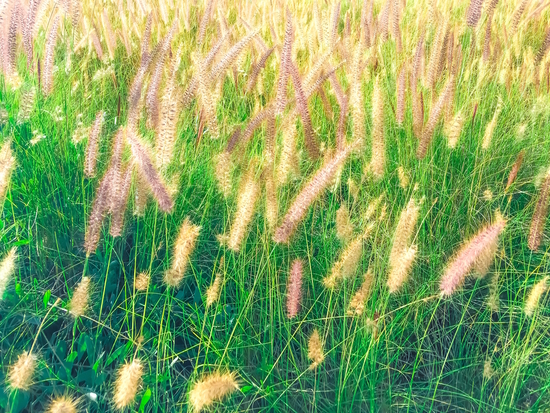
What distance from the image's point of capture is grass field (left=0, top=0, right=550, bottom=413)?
120cm

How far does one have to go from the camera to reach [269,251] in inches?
55.6

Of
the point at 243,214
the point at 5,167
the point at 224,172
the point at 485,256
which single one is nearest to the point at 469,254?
the point at 485,256

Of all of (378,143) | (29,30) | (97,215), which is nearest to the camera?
(97,215)

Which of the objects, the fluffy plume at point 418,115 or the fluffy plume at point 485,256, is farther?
the fluffy plume at point 418,115

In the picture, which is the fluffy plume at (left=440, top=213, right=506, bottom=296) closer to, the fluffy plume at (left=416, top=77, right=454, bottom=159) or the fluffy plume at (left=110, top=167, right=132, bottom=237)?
the fluffy plume at (left=416, top=77, right=454, bottom=159)

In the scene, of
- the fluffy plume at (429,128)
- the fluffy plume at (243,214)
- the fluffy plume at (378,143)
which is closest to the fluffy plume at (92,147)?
the fluffy plume at (243,214)

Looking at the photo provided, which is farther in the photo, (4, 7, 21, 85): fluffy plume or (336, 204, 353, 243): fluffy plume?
(4, 7, 21, 85): fluffy plume

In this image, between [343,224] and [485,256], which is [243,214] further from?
[485,256]

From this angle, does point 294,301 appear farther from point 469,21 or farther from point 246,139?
point 469,21

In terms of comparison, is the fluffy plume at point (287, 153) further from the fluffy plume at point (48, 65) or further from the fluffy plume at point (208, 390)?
the fluffy plume at point (48, 65)

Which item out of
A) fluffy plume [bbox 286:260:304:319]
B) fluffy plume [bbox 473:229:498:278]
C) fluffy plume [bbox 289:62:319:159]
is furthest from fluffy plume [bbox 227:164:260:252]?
fluffy plume [bbox 473:229:498:278]

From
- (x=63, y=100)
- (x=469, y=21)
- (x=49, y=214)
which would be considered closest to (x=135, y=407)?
(x=49, y=214)

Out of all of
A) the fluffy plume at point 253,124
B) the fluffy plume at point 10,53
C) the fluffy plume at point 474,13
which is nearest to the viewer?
the fluffy plume at point 253,124

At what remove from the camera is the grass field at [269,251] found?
1200mm
